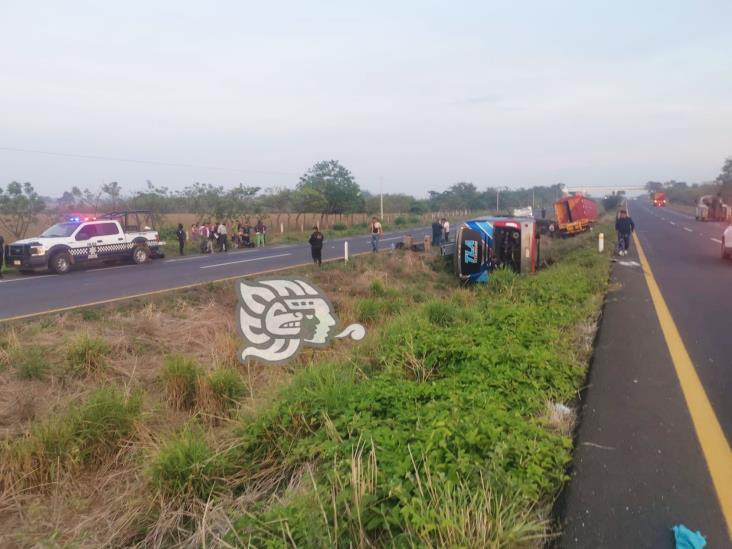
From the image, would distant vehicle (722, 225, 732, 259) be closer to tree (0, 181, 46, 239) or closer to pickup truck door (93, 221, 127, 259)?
pickup truck door (93, 221, 127, 259)

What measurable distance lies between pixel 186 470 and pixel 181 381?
2654 mm

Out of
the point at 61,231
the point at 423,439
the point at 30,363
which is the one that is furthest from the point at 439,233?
the point at 423,439

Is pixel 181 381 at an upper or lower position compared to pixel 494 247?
lower

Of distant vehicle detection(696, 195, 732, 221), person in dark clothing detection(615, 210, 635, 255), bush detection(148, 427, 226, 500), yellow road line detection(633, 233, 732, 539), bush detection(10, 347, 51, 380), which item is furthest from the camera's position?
distant vehicle detection(696, 195, 732, 221)

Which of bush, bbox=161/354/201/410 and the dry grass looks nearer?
the dry grass

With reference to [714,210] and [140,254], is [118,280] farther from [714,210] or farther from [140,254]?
[714,210]

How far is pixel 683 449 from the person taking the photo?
3.79 m

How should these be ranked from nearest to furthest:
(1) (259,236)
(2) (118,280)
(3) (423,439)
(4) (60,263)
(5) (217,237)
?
(3) (423,439) < (2) (118,280) < (4) (60,263) < (5) (217,237) < (1) (259,236)

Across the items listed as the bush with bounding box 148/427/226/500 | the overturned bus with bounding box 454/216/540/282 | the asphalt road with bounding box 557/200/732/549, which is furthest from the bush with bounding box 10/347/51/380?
the overturned bus with bounding box 454/216/540/282

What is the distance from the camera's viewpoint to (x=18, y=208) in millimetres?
26250

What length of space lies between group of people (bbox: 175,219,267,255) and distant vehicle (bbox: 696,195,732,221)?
37744 millimetres

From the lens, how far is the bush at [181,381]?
243 inches

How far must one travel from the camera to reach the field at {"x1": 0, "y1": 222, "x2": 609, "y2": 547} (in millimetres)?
2930

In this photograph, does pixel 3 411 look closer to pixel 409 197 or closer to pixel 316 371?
pixel 316 371
